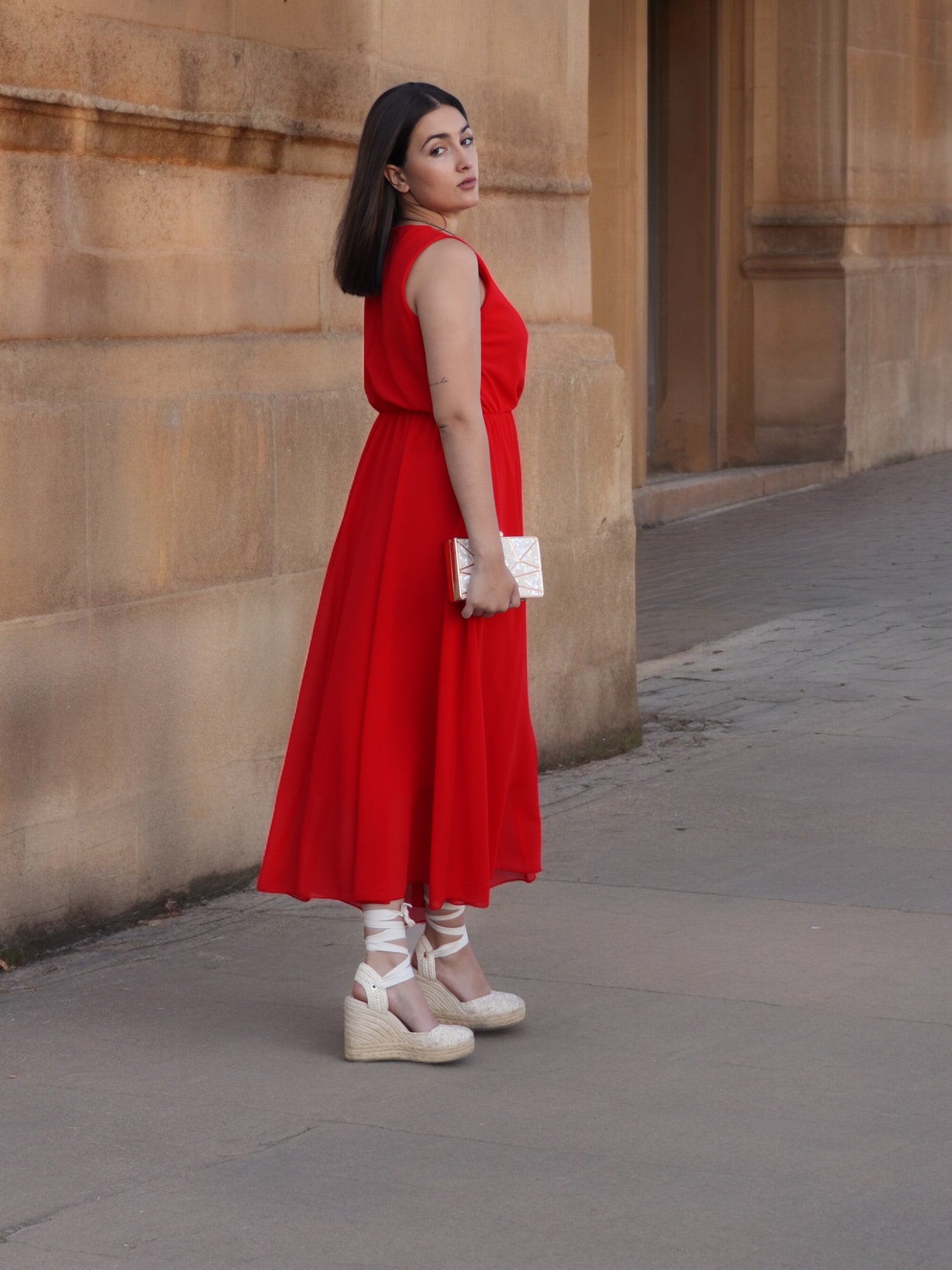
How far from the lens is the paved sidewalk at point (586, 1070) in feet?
12.0

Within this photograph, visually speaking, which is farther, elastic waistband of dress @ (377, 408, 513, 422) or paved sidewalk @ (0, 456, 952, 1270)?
elastic waistband of dress @ (377, 408, 513, 422)

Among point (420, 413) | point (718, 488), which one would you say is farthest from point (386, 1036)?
point (718, 488)

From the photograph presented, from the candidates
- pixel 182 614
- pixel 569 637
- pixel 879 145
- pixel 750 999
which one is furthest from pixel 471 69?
pixel 879 145

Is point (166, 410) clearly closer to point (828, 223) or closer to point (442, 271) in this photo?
point (442, 271)

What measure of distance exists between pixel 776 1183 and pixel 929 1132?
15.4 inches

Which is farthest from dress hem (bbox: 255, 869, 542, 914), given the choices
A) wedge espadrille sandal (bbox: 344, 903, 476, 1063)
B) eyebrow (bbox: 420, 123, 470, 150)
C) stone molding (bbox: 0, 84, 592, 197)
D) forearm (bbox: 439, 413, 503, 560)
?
stone molding (bbox: 0, 84, 592, 197)

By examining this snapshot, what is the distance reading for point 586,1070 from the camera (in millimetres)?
4527

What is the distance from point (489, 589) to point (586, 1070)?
0.97 metres

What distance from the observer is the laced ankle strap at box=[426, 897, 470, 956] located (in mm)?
4820

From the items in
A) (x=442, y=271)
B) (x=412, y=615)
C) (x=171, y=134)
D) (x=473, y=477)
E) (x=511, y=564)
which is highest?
(x=171, y=134)

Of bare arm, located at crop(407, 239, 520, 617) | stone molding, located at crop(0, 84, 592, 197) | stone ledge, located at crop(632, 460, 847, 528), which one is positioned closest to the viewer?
bare arm, located at crop(407, 239, 520, 617)

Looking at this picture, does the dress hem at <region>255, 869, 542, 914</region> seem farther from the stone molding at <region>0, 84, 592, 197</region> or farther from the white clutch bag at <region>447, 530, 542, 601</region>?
the stone molding at <region>0, 84, 592, 197</region>

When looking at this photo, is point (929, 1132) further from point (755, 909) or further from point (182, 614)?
point (182, 614)

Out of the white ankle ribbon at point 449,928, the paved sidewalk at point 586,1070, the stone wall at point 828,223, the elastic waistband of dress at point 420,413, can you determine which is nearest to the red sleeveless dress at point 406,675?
the elastic waistband of dress at point 420,413
